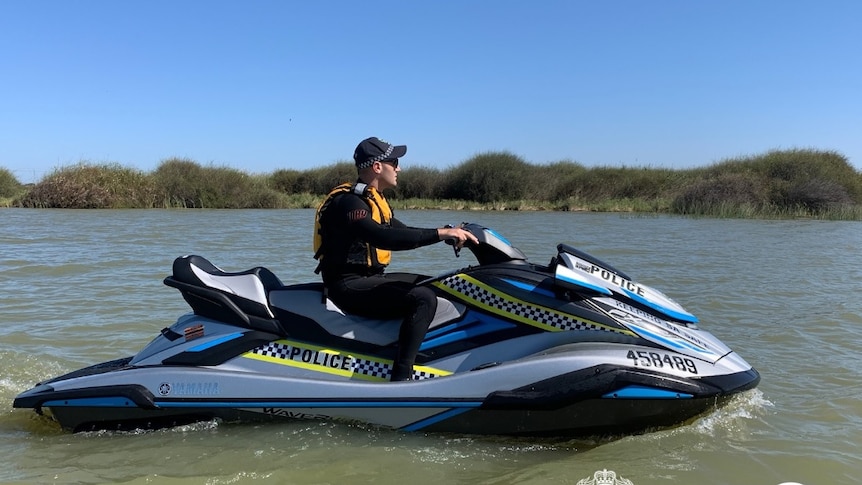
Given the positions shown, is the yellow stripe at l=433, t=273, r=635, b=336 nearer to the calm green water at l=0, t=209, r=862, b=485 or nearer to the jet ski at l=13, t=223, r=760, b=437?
the jet ski at l=13, t=223, r=760, b=437

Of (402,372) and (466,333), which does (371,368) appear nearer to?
(402,372)

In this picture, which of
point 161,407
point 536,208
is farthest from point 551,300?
point 536,208

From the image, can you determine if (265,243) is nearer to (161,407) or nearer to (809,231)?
(161,407)

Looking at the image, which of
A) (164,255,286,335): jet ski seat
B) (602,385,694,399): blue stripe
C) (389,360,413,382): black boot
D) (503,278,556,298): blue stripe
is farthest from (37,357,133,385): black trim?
(602,385,694,399): blue stripe

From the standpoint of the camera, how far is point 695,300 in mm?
7652

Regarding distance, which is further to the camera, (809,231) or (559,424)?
(809,231)

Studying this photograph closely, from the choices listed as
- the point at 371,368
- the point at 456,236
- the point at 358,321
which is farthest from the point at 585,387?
the point at 358,321

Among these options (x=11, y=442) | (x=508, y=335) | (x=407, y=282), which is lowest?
(x=11, y=442)

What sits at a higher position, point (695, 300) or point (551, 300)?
point (551, 300)

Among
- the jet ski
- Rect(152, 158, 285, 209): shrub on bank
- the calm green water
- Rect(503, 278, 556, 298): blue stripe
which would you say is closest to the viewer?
the calm green water

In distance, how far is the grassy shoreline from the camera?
27.0 meters

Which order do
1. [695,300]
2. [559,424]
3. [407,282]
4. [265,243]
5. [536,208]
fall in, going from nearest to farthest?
[559,424] → [407,282] → [695,300] → [265,243] → [536,208]

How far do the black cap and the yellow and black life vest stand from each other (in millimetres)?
137

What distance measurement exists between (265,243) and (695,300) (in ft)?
31.0
